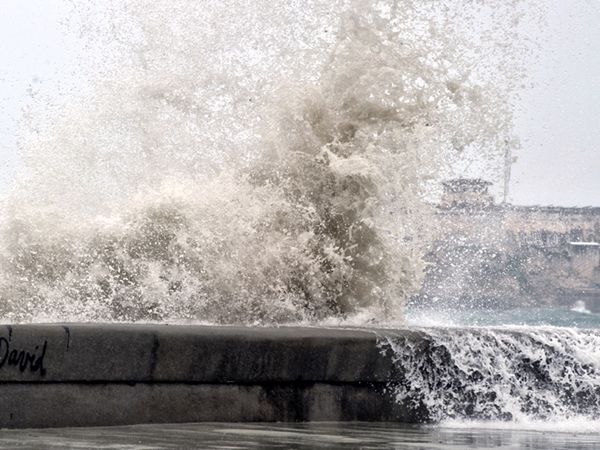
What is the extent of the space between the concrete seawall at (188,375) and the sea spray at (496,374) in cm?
12

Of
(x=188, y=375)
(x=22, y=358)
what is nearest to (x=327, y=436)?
(x=188, y=375)

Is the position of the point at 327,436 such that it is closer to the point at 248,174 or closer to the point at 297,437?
the point at 297,437

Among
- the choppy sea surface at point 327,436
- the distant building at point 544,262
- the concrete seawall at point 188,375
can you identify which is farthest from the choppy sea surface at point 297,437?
the distant building at point 544,262

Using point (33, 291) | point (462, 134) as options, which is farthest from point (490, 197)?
point (33, 291)

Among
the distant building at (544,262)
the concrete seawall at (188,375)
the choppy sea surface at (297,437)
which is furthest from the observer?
the distant building at (544,262)

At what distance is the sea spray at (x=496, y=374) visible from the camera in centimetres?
729

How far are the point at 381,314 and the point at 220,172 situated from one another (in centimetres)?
151

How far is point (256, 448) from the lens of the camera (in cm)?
553

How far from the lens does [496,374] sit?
7.52 m

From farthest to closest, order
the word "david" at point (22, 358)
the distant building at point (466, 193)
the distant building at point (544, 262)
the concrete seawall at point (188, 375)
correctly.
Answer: the distant building at point (544, 262), the distant building at point (466, 193), the concrete seawall at point (188, 375), the word "david" at point (22, 358)

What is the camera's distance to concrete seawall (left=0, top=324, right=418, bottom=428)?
20.0 ft

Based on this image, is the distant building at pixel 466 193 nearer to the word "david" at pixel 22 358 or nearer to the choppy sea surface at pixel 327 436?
the choppy sea surface at pixel 327 436

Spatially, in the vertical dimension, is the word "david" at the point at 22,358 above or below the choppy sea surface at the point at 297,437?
above

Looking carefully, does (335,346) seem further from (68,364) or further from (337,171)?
(337,171)
